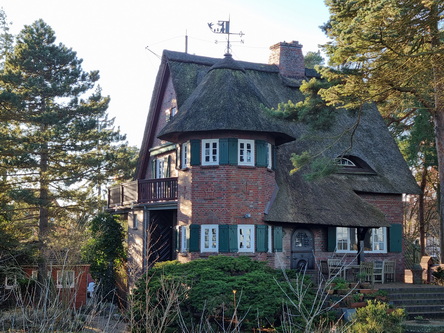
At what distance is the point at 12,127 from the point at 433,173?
2465 centimetres

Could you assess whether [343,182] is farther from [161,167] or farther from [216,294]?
[216,294]

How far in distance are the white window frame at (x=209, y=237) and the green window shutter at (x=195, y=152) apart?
2264 millimetres

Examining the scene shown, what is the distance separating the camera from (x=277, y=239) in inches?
892

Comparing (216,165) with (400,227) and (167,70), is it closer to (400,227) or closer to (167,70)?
(167,70)

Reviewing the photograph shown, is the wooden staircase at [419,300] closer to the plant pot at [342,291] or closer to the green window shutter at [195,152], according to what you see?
the plant pot at [342,291]

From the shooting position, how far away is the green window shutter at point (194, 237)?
21.7m

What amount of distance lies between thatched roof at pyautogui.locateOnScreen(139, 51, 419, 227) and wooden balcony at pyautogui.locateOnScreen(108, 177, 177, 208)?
193cm

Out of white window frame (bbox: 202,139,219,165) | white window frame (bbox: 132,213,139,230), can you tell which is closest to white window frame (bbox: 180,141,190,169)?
white window frame (bbox: 202,139,219,165)

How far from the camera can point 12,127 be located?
31562 millimetres

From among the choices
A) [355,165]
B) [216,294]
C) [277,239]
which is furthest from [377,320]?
[355,165]

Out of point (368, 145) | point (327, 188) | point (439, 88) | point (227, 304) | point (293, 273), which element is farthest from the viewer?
point (368, 145)

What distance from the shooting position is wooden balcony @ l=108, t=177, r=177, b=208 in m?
24.2

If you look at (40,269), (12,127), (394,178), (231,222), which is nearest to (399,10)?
(231,222)

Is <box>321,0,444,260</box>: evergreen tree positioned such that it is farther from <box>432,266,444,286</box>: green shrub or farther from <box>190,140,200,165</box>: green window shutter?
<box>432,266,444,286</box>: green shrub
